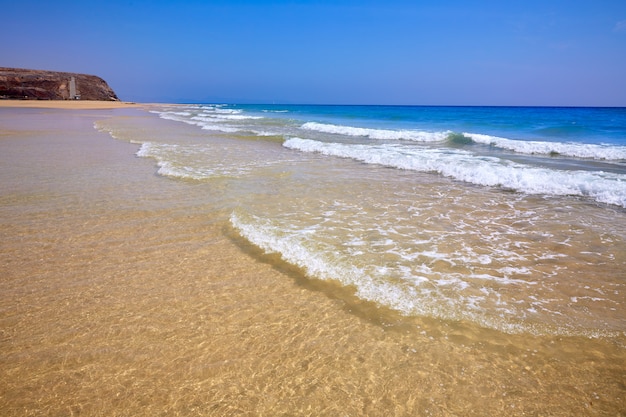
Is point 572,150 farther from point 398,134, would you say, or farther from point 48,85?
point 48,85

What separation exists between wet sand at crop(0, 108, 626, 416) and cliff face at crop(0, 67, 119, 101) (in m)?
81.0

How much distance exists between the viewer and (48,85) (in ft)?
220

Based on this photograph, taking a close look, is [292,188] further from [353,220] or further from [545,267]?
[545,267]

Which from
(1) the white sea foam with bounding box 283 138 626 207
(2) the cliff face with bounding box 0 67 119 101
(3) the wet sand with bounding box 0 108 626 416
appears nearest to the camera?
(3) the wet sand with bounding box 0 108 626 416

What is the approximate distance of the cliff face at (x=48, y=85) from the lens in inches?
2495

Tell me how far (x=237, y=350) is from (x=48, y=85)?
8576cm

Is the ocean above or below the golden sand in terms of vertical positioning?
below

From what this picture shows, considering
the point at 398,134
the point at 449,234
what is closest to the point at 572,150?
the point at 398,134

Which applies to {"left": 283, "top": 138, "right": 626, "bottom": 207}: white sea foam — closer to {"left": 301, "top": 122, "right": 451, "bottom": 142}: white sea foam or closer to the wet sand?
the wet sand

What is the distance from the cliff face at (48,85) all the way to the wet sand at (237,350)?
266ft

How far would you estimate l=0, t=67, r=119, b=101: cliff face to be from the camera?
63.4 m

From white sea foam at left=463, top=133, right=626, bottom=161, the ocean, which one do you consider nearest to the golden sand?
the ocean

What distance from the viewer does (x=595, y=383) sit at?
2521 millimetres

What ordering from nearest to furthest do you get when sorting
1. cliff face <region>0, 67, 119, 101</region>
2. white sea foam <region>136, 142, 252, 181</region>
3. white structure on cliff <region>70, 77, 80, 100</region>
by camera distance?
white sea foam <region>136, 142, 252, 181</region>
cliff face <region>0, 67, 119, 101</region>
white structure on cliff <region>70, 77, 80, 100</region>
